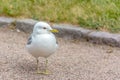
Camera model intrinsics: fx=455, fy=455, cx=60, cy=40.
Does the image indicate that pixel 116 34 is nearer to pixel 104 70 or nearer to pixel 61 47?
pixel 61 47

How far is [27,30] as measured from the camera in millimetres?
7090

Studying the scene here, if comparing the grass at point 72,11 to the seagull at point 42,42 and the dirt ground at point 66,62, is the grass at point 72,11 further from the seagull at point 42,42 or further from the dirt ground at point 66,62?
the seagull at point 42,42

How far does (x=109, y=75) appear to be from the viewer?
17.2 ft

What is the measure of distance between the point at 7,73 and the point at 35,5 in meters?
2.67

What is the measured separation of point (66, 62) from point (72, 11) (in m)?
1.77

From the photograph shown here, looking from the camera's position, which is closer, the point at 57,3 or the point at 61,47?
the point at 61,47

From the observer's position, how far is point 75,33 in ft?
22.1

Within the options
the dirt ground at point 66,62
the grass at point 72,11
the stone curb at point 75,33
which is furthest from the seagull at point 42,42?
the grass at point 72,11

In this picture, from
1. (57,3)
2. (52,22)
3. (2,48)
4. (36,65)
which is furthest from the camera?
(57,3)

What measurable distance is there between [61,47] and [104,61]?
0.83 metres

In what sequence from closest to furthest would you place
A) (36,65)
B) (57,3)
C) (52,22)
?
1. (36,65)
2. (52,22)
3. (57,3)

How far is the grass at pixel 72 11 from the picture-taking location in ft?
22.7

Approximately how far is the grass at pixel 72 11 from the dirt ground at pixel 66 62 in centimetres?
52

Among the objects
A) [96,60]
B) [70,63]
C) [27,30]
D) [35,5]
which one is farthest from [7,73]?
[35,5]
